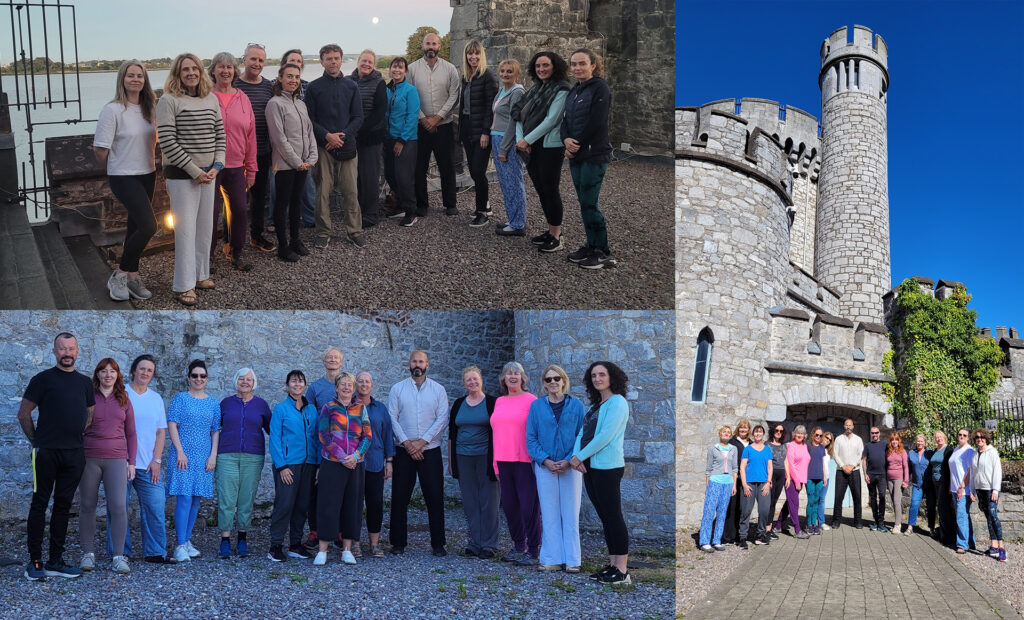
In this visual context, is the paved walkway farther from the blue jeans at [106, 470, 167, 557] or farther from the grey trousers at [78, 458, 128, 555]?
the grey trousers at [78, 458, 128, 555]

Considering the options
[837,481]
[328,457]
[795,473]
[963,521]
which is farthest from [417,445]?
[963,521]

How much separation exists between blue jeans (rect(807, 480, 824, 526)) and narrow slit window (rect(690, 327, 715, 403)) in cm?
164

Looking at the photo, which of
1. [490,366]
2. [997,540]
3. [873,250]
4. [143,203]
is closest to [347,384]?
[143,203]

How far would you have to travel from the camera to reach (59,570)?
509cm

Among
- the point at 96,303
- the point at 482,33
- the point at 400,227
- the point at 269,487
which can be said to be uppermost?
the point at 482,33

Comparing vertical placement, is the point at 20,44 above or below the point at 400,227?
above

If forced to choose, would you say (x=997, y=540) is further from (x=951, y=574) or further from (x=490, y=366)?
(x=490, y=366)

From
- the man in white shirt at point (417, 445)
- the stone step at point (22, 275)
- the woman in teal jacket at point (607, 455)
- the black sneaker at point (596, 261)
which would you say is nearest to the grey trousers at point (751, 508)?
the black sneaker at point (596, 261)

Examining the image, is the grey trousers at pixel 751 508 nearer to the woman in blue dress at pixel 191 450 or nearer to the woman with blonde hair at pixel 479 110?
the woman with blonde hair at pixel 479 110

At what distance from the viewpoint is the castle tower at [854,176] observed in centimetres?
2108

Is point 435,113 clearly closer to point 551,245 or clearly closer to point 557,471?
point 551,245

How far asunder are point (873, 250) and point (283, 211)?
62.2 feet

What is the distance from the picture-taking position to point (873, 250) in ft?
70.3

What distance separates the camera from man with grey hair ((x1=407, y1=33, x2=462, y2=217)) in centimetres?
704
